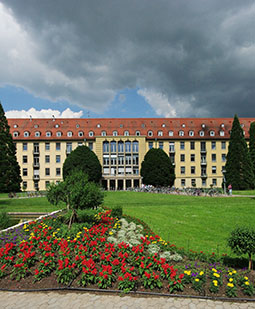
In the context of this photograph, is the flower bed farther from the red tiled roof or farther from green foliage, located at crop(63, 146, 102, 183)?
the red tiled roof

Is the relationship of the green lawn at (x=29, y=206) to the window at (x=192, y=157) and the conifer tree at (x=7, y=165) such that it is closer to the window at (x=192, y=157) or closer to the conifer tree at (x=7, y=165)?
the conifer tree at (x=7, y=165)

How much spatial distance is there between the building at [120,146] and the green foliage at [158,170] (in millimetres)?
6225

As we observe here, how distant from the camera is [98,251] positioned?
31.0ft

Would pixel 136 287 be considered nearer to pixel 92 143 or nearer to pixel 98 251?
pixel 98 251

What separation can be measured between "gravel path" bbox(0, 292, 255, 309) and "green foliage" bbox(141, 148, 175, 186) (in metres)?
44.8

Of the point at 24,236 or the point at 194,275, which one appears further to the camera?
the point at 24,236

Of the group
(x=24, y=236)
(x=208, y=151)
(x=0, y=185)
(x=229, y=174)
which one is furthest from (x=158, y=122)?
(x=24, y=236)

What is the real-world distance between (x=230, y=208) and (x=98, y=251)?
1463cm

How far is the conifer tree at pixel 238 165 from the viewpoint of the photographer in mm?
46875

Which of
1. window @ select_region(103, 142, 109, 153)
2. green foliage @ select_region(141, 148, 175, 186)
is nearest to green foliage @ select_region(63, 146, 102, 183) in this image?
window @ select_region(103, 142, 109, 153)

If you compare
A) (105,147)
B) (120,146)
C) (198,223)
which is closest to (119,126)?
(120,146)

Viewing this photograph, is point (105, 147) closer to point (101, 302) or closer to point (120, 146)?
point (120, 146)

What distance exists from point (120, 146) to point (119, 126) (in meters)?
6.32

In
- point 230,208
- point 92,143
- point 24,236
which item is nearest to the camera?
point 24,236
